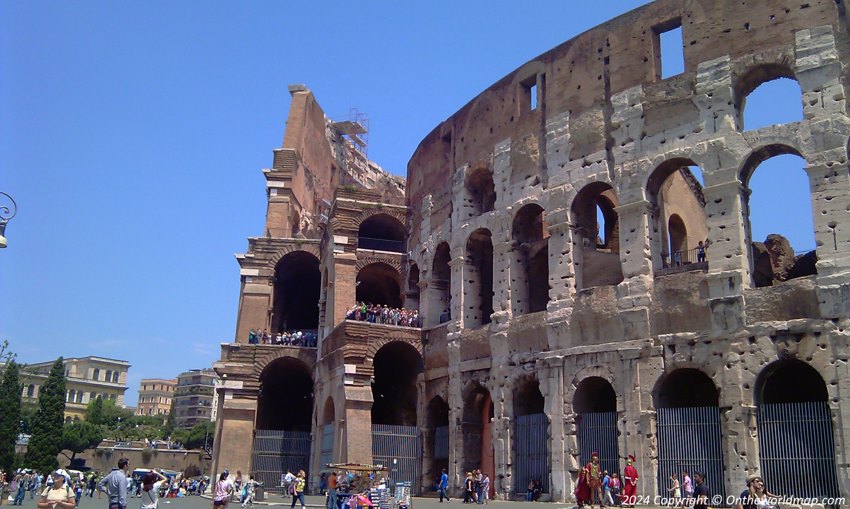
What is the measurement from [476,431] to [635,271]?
699cm

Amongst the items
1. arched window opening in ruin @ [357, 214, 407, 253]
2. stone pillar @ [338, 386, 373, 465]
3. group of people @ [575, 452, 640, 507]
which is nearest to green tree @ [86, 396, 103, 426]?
arched window opening in ruin @ [357, 214, 407, 253]

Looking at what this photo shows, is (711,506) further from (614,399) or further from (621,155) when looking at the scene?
(621,155)

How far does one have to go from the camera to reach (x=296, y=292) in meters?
36.1

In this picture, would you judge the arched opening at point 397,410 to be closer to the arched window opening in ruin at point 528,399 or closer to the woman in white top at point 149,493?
the arched window opening in ruin at point 528,399

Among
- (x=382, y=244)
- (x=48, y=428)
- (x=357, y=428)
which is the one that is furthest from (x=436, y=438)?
(x=48, y=428)

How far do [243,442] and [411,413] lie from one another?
5.94 meters

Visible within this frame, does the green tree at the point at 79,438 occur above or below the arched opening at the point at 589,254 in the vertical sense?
below

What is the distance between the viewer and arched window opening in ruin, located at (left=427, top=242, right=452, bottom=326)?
25297mm

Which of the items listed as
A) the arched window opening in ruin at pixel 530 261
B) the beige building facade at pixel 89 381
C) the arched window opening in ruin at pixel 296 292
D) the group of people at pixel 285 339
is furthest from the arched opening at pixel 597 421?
the beige building facade at pixel 89 381

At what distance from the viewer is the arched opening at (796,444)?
50.0 feet

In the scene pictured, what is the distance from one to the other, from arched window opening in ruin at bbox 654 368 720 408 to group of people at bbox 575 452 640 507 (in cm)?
162

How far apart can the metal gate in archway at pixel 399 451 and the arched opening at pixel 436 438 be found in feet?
0.95

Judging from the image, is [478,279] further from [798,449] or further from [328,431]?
[798,449]

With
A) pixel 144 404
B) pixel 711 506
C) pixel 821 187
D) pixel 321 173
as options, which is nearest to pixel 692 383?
pixel 711 506
